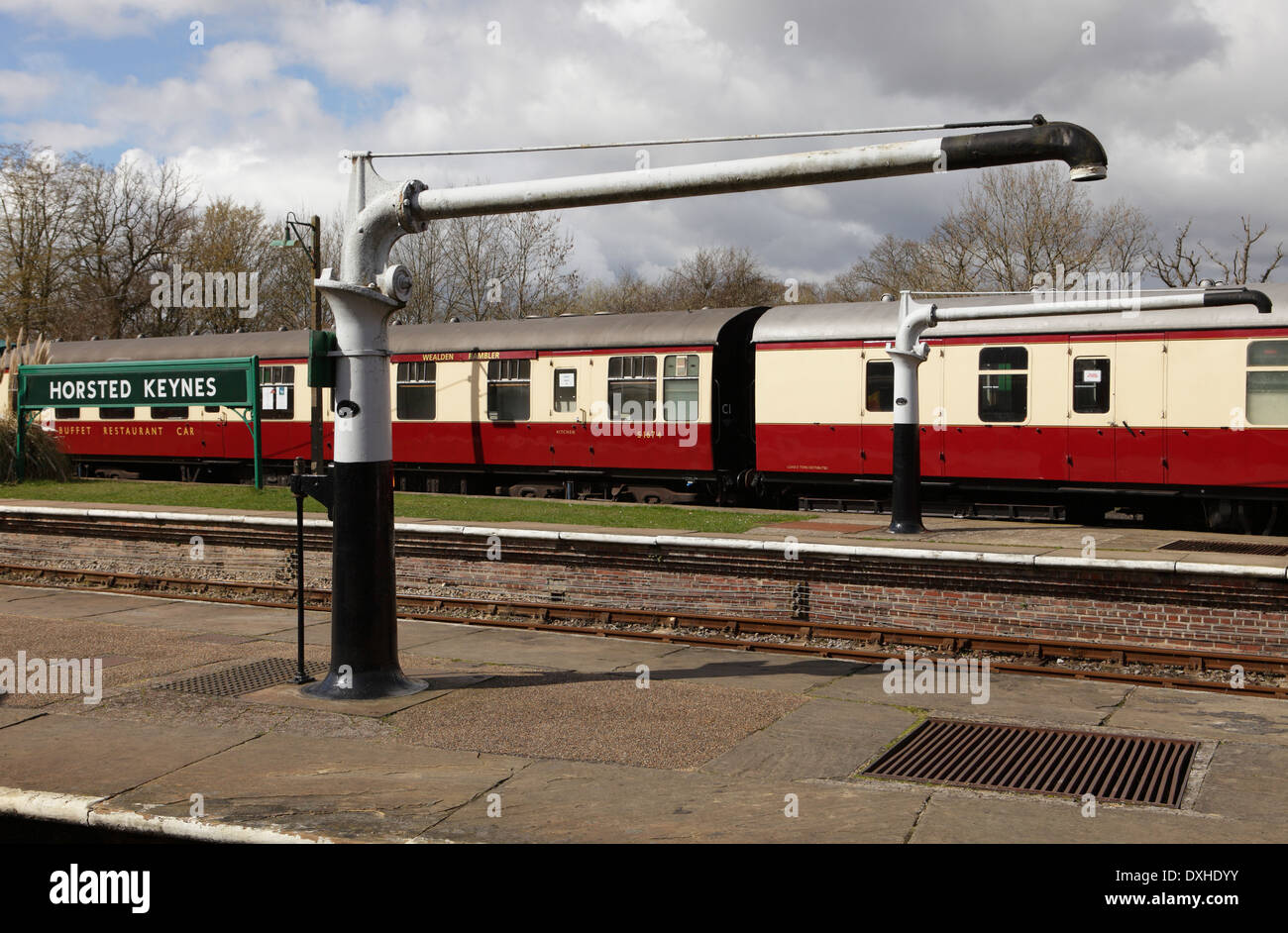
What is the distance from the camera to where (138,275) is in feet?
156

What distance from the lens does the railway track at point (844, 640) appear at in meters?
9.58

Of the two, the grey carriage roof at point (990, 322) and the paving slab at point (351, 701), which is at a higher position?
the grey carriage roof at point (990, 322)

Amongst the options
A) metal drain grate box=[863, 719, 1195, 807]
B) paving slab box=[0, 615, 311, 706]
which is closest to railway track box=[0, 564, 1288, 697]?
paving slab box=[0, 615, 311, 706]

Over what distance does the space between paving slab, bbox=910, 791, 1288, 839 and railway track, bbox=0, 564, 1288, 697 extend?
379 centimetres

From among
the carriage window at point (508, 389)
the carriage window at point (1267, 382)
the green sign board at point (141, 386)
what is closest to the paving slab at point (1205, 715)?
the carriage window at point (1267, 382)

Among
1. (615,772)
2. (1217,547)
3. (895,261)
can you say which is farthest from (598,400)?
(895,261)

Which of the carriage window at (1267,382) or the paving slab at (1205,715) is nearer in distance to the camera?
the paving slab at (1205,715)

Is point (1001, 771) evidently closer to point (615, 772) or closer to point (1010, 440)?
point (615, 772)

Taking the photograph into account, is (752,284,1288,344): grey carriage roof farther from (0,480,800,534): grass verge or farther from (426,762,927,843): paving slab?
(426,762,927,843): paving slab

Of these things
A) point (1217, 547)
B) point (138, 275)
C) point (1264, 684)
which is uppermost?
point (138, 275)

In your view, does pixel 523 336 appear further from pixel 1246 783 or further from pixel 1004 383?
pixel 1246 783

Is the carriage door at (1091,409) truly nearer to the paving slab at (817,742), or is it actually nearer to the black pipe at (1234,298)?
the black pipe at (1234,298)

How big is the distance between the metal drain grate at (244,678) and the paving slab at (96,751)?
948mm
